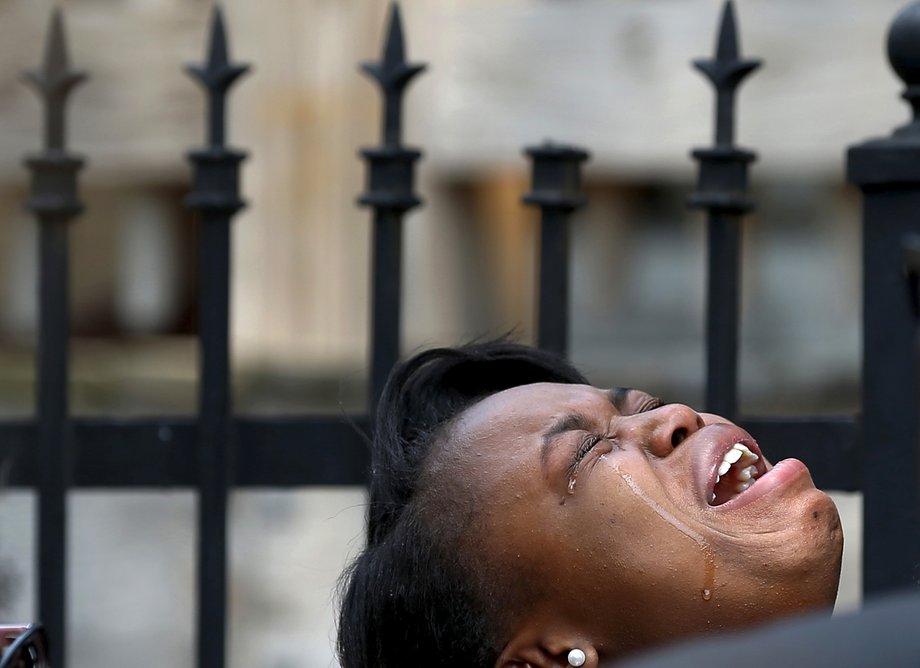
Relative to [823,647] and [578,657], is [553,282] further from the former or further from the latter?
[823,647]

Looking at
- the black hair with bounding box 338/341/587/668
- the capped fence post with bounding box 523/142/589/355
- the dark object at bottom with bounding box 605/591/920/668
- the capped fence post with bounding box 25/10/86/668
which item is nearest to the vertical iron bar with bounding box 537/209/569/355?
the capped fence post with bounding box 523/142/589/355

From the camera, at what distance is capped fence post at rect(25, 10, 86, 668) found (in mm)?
2768

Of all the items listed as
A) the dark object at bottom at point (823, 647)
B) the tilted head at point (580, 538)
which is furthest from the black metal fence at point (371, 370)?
the dark object at bottom at point (823, 647)

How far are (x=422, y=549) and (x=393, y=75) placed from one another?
1.03 meters

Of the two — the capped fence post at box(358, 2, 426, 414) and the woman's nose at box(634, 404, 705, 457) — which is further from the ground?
the capped fence post at box(358, 2, 426, 414)

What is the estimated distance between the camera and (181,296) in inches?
232

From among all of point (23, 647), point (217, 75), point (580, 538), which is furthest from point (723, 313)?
point (23, 647)

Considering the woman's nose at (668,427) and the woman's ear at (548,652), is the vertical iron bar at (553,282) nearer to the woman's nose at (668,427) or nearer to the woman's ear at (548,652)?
the woman's nose at (668,427)

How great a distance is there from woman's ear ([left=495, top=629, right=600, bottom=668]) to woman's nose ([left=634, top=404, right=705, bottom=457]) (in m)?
0.29

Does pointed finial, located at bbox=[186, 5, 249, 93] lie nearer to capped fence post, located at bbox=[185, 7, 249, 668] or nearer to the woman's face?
capped fence post, located at bbox=[185, 7, 249, 668]

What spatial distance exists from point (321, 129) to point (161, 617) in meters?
1.96

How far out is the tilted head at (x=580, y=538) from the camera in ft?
6.18

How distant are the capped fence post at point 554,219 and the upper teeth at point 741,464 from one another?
66 centimetres

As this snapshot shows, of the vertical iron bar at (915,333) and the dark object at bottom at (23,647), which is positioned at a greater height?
the vertical iron bar at (915,333)
